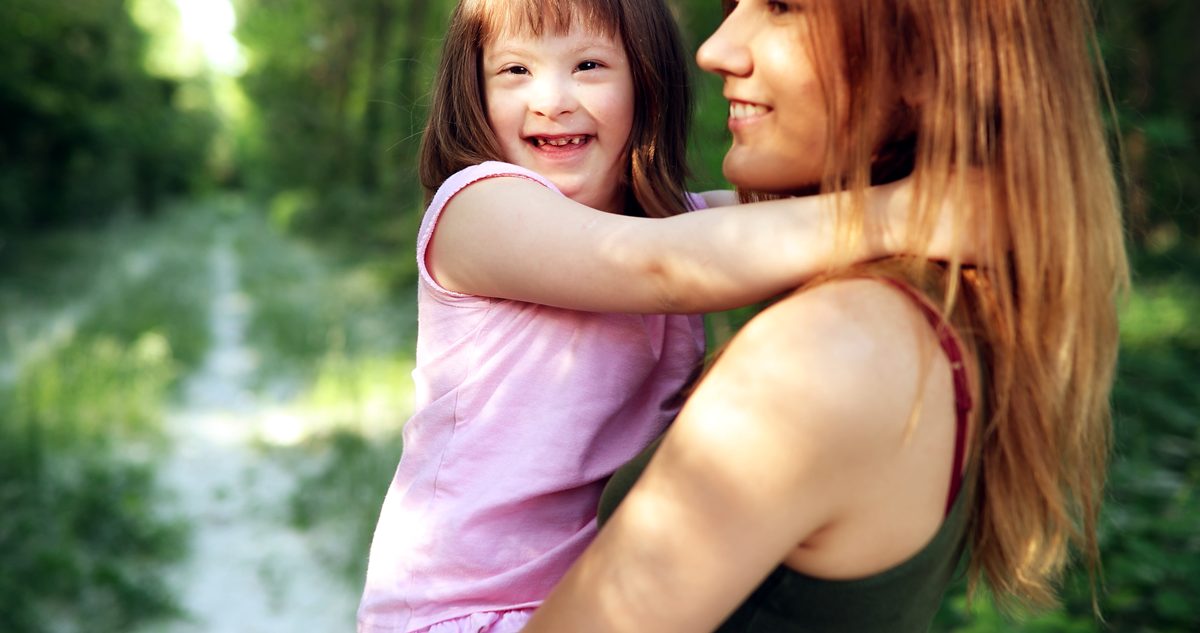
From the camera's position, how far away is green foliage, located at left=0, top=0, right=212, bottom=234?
19953 millimetres

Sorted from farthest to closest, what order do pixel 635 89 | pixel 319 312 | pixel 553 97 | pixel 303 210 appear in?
pixel 303 210, pixel 319 312, pixel 635 89, pixel 553 97

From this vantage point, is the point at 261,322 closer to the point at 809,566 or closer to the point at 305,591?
the point at 305,591

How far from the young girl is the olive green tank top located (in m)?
0.28

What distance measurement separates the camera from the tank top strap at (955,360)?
128 centimetres

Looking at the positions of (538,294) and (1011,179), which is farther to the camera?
(538,294)

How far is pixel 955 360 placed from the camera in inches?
50.5

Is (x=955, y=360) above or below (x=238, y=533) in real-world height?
above

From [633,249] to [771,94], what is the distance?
0.89 ft

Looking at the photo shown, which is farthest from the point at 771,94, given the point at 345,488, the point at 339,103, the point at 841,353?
the point at 339,103

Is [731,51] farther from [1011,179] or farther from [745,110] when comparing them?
[1011,179]

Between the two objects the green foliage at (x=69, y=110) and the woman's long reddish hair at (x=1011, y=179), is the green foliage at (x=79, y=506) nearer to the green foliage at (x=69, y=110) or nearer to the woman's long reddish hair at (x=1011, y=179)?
the woman's long reddish hair at (x=1011, y=179)

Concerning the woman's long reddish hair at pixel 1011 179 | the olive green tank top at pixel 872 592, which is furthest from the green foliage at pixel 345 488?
the woman's long reddish hair at pixel 1011 179

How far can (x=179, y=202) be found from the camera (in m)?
47.6

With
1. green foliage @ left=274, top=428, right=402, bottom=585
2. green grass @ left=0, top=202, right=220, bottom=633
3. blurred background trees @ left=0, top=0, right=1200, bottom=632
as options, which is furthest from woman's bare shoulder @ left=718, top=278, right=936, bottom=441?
green foliage @ left=274, top=428, right=402, bottom=585
